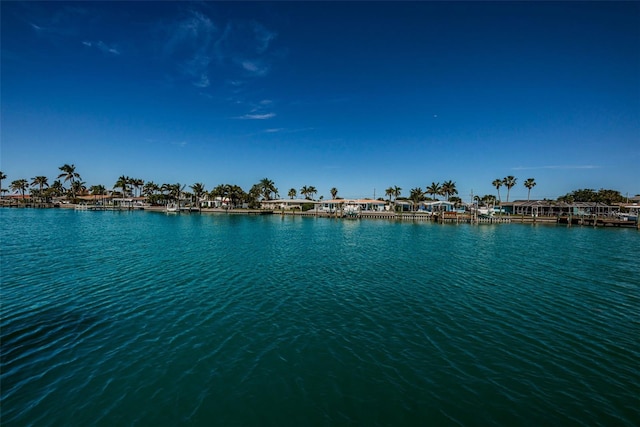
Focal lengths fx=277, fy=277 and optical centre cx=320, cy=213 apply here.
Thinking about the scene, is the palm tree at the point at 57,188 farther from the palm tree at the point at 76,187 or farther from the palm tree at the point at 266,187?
the palm tree at the point at 266,187

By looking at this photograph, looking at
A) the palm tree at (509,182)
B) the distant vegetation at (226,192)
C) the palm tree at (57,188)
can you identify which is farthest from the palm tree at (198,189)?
the palm tree at (509,182)

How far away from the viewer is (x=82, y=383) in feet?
27.1

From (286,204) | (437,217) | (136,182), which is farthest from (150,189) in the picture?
(437,217)

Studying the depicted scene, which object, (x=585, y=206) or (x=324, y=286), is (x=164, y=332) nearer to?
(x=324, y=286)

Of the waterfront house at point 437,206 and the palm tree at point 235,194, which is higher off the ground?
the palm tree at point 235,194

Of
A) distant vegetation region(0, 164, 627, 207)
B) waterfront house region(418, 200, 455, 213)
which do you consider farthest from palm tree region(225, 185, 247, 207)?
waterfront house region(418, 200, 455, 213)

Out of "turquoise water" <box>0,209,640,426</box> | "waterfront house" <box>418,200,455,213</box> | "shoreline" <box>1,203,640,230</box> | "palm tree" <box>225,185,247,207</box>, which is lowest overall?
"turquoise water" <box>0,209,640,426</box>

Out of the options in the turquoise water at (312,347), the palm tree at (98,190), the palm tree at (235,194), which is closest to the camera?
the turquoise water at (312,347)

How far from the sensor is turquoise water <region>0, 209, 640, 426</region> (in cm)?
758

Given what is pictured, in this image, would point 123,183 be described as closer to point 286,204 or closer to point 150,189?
point 150,189

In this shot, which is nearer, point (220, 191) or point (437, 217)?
point (437, 217)

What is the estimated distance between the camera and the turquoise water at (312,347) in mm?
7582

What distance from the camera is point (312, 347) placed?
10773 millimetres

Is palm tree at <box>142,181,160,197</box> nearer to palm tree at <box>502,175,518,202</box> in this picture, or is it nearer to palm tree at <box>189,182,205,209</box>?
palm tree at <box>189,182,205,209</box>
